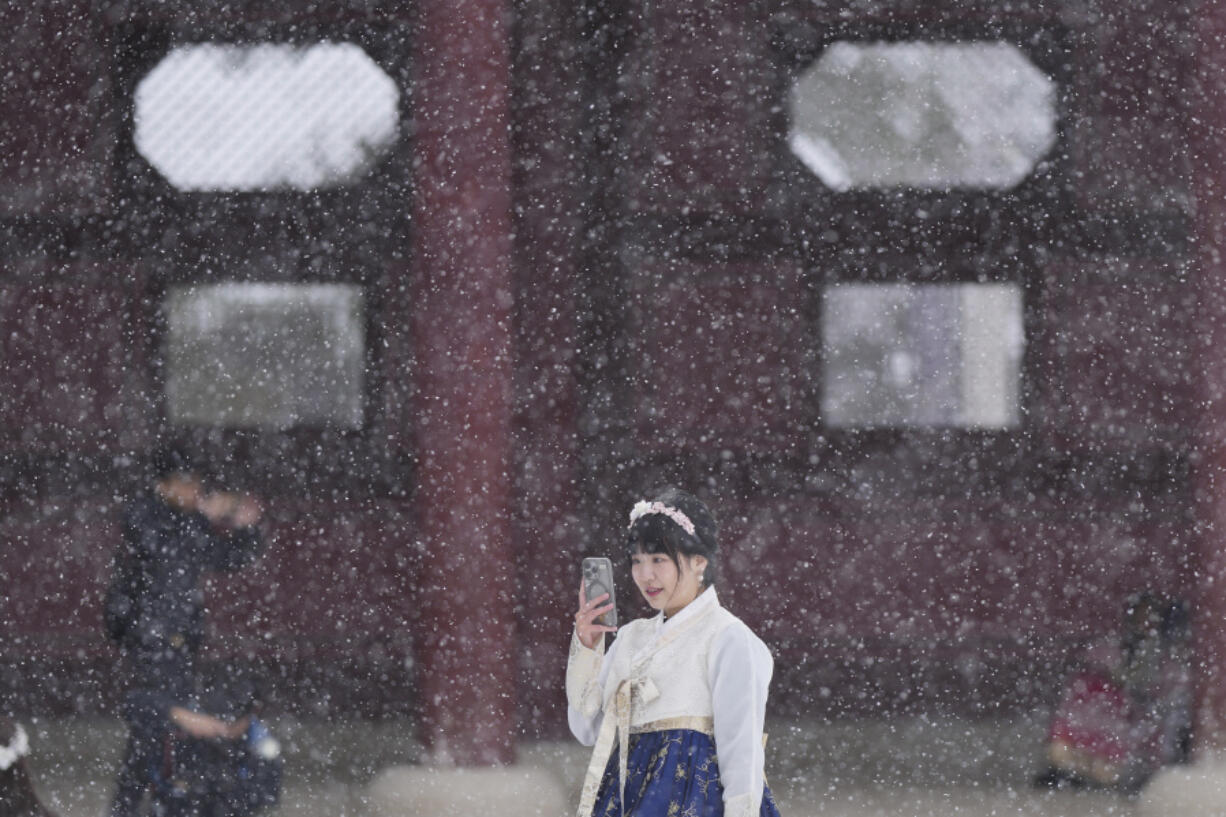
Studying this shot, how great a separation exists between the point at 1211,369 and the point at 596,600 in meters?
3.40

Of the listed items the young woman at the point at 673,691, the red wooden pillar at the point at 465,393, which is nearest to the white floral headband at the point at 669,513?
the young woman at the point at 673,691

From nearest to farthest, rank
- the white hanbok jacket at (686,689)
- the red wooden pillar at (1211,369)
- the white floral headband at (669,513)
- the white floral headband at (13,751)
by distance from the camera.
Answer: the white hanbok jacket at (686,689) < the white floral headband at (669,513) < the white floral headband at (13,751) < the red wooden pillar at (1211,369)

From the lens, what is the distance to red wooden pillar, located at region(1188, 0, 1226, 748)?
535 centimetres

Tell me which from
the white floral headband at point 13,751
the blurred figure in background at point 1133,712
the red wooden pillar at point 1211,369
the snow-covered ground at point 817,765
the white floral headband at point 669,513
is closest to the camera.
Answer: the white floral headband at point 669,513

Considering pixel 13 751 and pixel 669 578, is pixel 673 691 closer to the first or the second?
pixel 669 578

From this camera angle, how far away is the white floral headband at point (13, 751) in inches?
171

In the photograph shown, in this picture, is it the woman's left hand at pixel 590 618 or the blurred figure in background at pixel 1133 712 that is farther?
the blurred figure in background at pixel 1133 712

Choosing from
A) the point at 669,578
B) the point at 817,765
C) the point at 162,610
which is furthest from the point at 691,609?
the point at 817,765

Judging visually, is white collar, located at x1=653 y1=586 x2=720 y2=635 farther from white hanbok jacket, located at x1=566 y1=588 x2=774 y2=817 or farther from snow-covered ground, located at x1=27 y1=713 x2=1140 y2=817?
snow-covered ground, located at x1=27 y1=713 x2=1140 y2=817

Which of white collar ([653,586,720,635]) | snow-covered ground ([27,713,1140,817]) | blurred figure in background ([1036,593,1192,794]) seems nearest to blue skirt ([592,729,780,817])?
white collar ([653,586,720,635])

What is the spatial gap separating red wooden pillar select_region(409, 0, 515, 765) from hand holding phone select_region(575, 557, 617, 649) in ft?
7.63

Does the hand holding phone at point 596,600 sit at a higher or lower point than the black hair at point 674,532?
lower

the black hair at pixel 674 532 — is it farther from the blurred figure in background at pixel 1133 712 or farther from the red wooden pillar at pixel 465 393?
the blurred figure in background at pixel 1133 712

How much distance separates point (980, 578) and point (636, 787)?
Answer: 4282 mm
